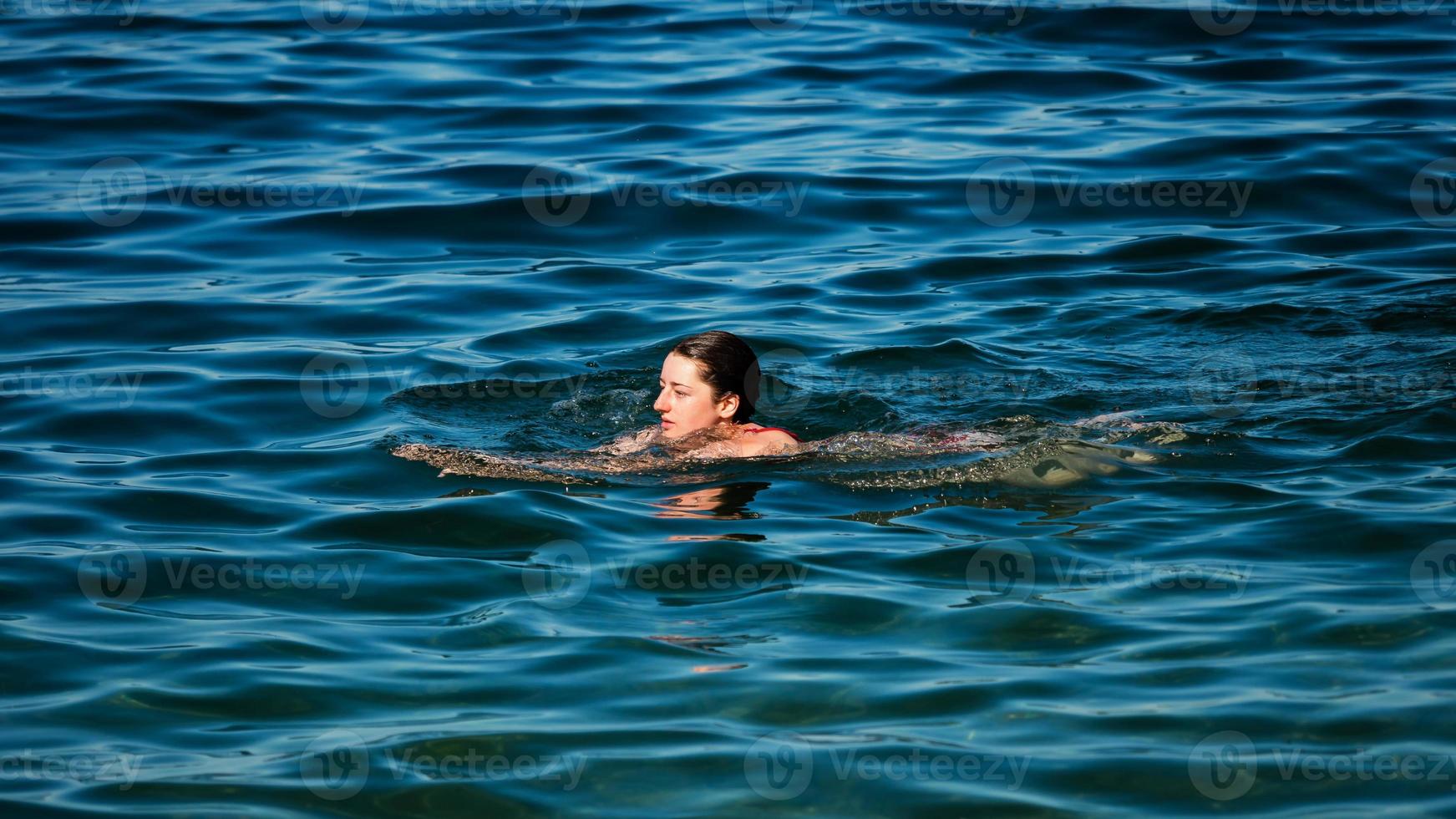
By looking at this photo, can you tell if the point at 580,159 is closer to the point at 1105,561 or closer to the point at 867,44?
the point at 867,44

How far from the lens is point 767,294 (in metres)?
11.7
